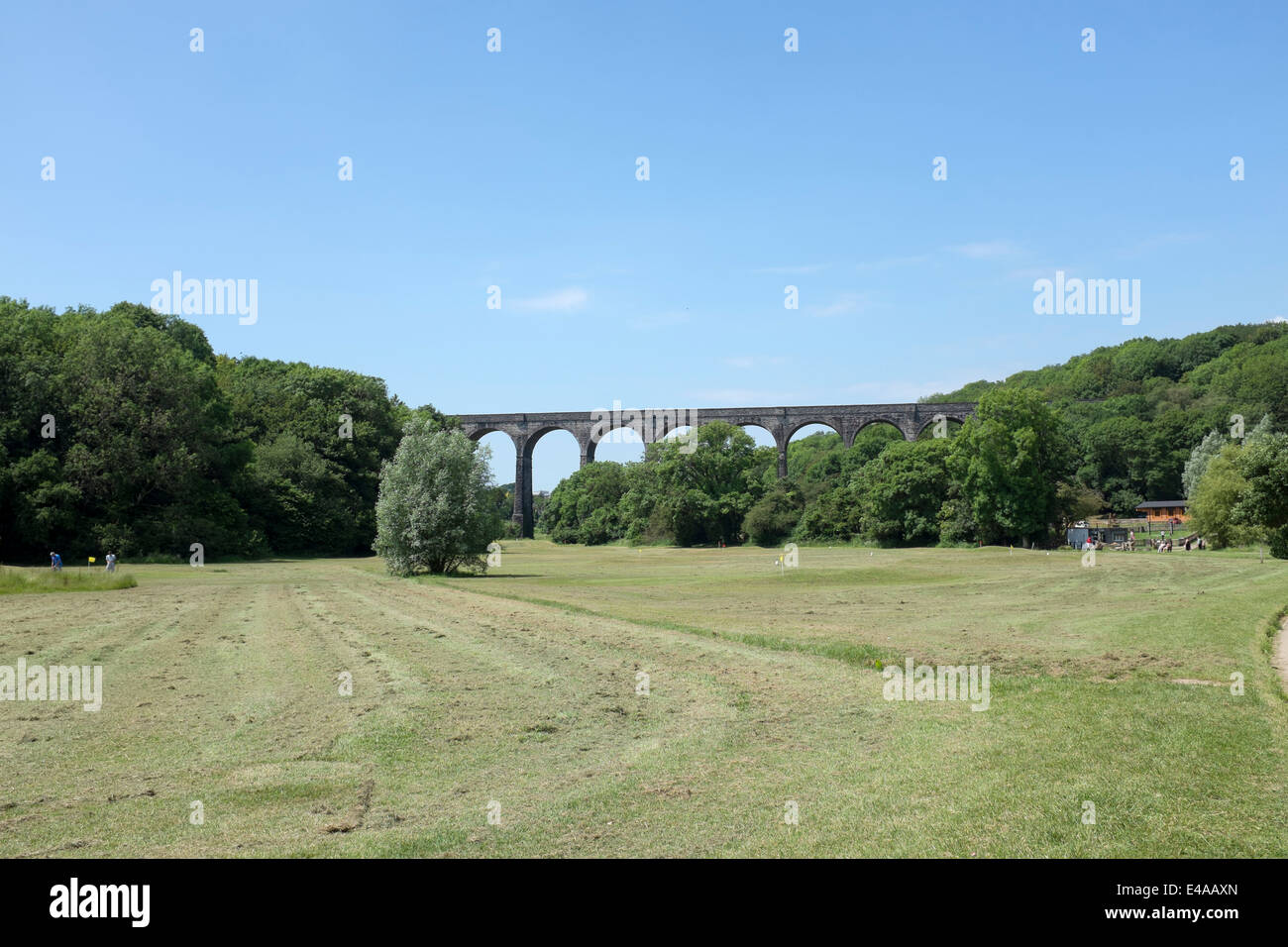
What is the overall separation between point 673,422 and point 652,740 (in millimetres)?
105961

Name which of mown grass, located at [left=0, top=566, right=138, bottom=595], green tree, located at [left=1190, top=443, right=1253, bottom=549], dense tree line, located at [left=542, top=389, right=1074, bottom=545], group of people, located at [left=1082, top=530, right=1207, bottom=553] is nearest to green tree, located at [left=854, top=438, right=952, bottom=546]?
dense tree line, located at [left=542, top=389, right=1074, bottom=545]

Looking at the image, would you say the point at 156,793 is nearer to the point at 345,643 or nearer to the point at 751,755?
the point at 751,755

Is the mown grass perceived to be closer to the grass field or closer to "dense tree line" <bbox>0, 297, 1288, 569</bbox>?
the grass field

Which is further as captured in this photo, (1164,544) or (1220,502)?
(1164,544)

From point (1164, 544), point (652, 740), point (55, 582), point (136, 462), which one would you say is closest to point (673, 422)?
point (1164, 544)

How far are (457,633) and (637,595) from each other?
13639 mm

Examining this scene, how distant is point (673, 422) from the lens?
4589 inches

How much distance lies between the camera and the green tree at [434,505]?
159ft

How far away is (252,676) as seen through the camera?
16.0 m

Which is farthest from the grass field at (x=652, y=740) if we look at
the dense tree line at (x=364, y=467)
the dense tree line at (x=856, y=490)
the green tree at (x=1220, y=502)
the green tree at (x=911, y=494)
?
the green tree at (x=911, y=494)

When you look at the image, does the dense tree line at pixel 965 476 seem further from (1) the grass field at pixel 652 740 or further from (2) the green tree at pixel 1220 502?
(1) the grass field at pixel 652 740

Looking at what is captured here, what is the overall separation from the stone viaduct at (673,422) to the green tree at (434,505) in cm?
6378

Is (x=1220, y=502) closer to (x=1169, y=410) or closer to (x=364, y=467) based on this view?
(x=364, y=467)
